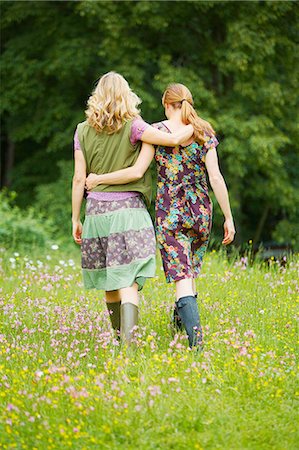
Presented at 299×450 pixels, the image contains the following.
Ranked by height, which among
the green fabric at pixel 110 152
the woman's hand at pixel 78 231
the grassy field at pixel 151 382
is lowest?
the grassy field at pixel 151 382

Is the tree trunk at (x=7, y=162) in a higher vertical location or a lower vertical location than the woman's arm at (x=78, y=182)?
lower

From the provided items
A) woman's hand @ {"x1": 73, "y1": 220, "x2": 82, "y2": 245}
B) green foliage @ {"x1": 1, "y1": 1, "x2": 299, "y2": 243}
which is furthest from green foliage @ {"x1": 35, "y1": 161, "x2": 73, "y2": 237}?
woman's hand @ {"x1": 73, "y1": 220, "x2": 82, "y2": 245}

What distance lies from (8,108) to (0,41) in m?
2.47

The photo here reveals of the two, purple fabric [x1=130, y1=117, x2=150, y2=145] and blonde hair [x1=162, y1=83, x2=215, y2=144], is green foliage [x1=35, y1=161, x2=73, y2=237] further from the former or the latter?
purple fabric [x1=130, y1=117, x2=150, y2=145]

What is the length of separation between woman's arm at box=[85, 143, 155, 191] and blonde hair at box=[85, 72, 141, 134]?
243mm

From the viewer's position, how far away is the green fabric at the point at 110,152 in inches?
221

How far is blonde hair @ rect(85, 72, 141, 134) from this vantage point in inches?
217

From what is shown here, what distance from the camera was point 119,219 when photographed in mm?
5617

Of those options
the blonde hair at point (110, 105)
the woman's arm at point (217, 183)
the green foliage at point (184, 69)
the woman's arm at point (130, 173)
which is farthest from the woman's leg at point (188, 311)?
the green foliage at point (184, 69)

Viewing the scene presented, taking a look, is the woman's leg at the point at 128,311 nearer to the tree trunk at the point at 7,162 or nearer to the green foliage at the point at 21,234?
the green foliage at the point at 21,234

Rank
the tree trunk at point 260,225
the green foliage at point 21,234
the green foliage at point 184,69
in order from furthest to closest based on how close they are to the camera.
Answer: the tree trunk at point 260,225
the green foliage at point 184,69
the green foliage at point 21,234

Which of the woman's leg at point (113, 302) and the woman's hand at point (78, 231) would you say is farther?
the woman's leg at point (113, 302)

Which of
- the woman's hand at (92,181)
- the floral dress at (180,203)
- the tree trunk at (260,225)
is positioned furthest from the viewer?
the tree trunk at (260,225)

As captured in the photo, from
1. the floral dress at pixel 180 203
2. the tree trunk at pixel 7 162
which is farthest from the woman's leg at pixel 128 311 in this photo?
the tree trunk at pixel 7 162
